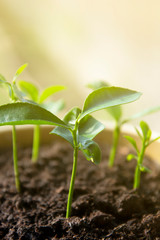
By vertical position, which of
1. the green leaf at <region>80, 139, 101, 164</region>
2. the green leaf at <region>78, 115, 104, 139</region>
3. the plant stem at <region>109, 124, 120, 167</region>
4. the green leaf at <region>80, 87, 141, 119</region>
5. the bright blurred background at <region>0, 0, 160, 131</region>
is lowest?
the plant stem at <region>109, 124, 120, 167</region>

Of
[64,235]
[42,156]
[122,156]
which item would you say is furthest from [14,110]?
[122,156]

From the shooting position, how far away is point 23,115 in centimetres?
61

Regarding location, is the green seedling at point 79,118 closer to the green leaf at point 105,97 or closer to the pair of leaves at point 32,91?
the green leaf at point 105,97

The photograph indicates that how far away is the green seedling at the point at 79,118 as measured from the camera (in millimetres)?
613

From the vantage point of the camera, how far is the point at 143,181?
1.04 metres

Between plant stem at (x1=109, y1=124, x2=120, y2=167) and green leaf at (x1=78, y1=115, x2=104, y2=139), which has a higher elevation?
green leaf at (x1=78, y1=115, x2=104, y2=139)

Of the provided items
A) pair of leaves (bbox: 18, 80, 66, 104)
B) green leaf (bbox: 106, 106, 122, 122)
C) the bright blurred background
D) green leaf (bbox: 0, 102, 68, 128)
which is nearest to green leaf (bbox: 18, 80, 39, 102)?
pair of leaves (bbox: 18, 80, 66, 104)

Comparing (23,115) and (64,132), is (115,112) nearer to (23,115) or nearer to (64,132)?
(64,132)

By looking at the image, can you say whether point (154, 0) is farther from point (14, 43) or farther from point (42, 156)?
point (42, 156)

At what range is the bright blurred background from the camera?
1.83 metres

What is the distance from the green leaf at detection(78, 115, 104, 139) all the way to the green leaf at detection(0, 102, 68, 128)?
0.27 feet

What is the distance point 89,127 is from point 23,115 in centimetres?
17

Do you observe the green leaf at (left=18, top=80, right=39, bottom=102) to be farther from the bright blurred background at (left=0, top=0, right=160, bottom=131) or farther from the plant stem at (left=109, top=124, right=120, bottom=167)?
the bright blurred background at (left=0, top=0, right=160, bottom=131)

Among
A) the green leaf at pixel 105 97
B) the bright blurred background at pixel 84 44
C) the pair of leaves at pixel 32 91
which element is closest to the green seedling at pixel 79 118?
the green leaf at pixel 105 97
